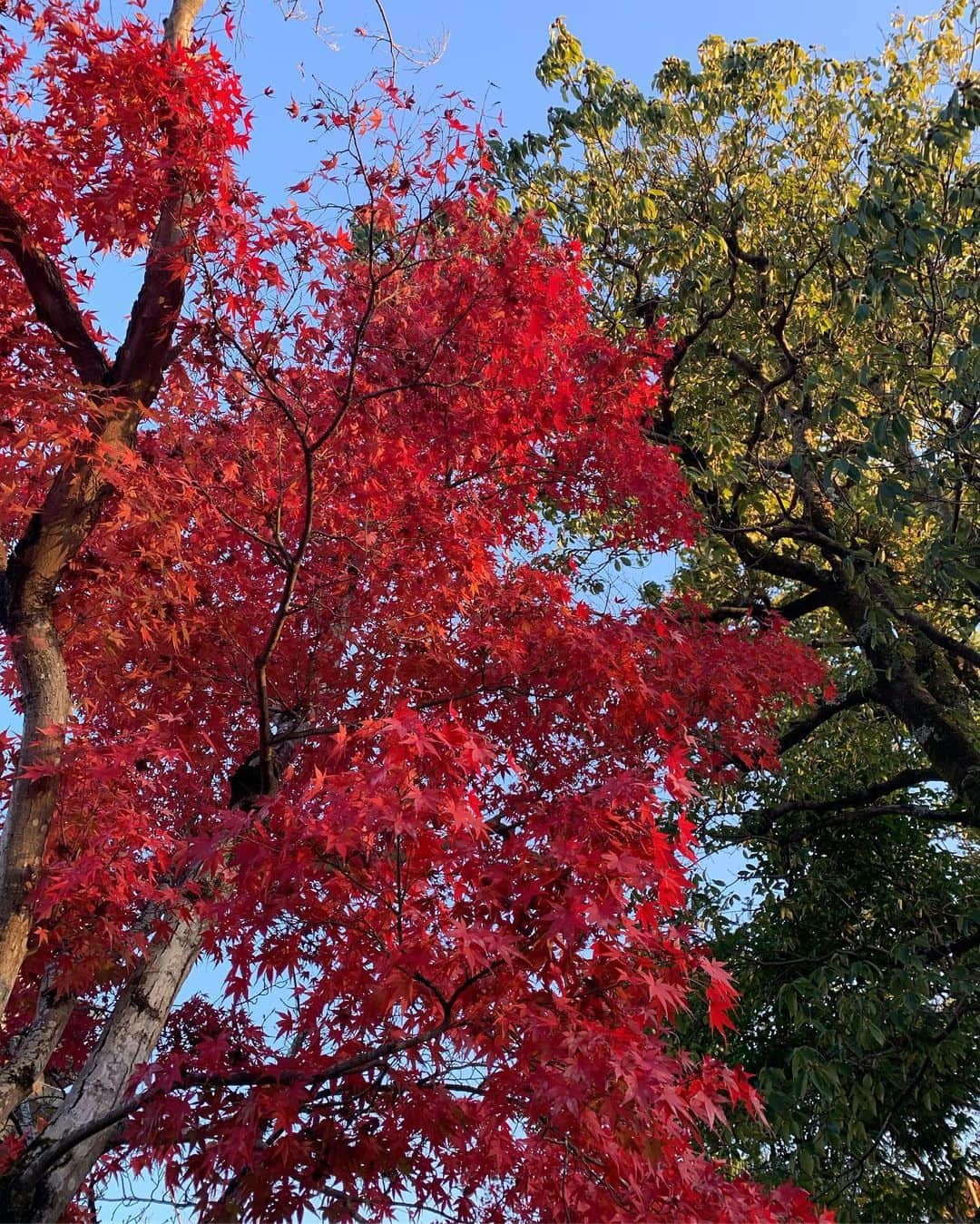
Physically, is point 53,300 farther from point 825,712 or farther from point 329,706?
point 825,712

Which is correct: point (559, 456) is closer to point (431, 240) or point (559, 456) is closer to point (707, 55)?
point (431, 240)

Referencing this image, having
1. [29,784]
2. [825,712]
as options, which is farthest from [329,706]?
[825,712]

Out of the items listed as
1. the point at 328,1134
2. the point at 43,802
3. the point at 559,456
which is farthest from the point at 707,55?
the point at 328,1134

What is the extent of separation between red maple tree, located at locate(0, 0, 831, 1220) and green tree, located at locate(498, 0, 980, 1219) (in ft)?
7.14

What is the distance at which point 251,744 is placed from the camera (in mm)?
6293

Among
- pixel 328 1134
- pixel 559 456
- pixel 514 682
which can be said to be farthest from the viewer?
pixel 559 456

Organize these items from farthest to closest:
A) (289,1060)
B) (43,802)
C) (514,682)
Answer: (514,682), (43,802), (289,1060)

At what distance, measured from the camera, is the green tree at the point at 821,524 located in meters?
7.68

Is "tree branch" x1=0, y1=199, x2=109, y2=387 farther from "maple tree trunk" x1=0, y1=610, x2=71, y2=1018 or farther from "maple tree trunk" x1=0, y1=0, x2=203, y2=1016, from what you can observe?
"maple tree trunk" x1=0, y1=610, x2=71, y2=1018

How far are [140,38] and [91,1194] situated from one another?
19.1 feet

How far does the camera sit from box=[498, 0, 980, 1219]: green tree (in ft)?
25.2

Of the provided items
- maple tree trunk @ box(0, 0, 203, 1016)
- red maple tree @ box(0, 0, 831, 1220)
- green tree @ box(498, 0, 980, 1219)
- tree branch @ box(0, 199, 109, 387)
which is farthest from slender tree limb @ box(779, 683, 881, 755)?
tree branch @ box(0, 199, 109, 387)

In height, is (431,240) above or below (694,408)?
below

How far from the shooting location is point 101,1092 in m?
4.67
